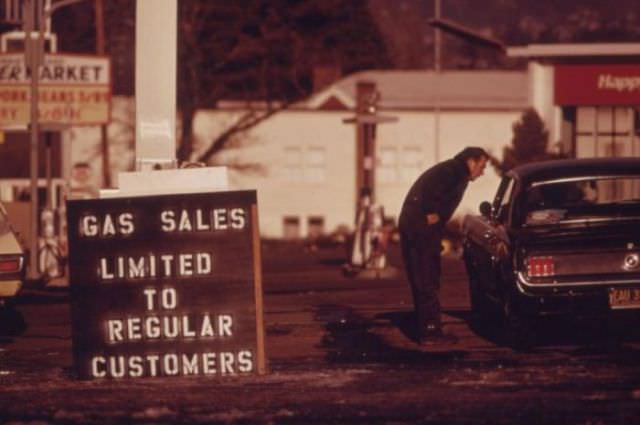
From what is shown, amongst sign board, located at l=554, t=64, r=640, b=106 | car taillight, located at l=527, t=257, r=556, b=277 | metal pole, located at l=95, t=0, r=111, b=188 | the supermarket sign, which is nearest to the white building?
metal pole, located at l=95, t=0, r=111, b=188

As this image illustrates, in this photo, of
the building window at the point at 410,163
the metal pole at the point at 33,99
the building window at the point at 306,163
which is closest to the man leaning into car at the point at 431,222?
the metal pole at the point at 33,99

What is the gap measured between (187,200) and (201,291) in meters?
0.64

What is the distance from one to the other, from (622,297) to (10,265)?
631cm

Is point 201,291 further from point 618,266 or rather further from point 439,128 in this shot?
point 439,128

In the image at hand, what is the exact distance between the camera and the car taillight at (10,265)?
16391mm

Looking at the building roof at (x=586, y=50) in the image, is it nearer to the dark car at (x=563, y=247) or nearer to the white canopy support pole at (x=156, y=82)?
the dark car at (x=563, y=247)

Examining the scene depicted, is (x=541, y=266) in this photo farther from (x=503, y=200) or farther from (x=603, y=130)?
(x=603, y=130)

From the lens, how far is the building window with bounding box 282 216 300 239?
2643 inches

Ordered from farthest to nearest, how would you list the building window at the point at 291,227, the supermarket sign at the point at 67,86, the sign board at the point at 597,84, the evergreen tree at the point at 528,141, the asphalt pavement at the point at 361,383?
1. the building window at the point at 291,227
2. the sign board at the point at 597,84
3. the evergreen tree at the point at 528,141
4. the supermarket sign at the point at 67,86
5. the asphalt pavement at the point at 361,383

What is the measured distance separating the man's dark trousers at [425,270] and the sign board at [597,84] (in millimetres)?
31374

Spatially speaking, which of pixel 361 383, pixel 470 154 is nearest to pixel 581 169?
pixel 470 154

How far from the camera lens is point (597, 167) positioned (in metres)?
14.6

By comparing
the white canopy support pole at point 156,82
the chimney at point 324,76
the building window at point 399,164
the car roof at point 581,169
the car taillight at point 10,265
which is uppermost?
the chimney at point 324,76

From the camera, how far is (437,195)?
1393 centimetres
